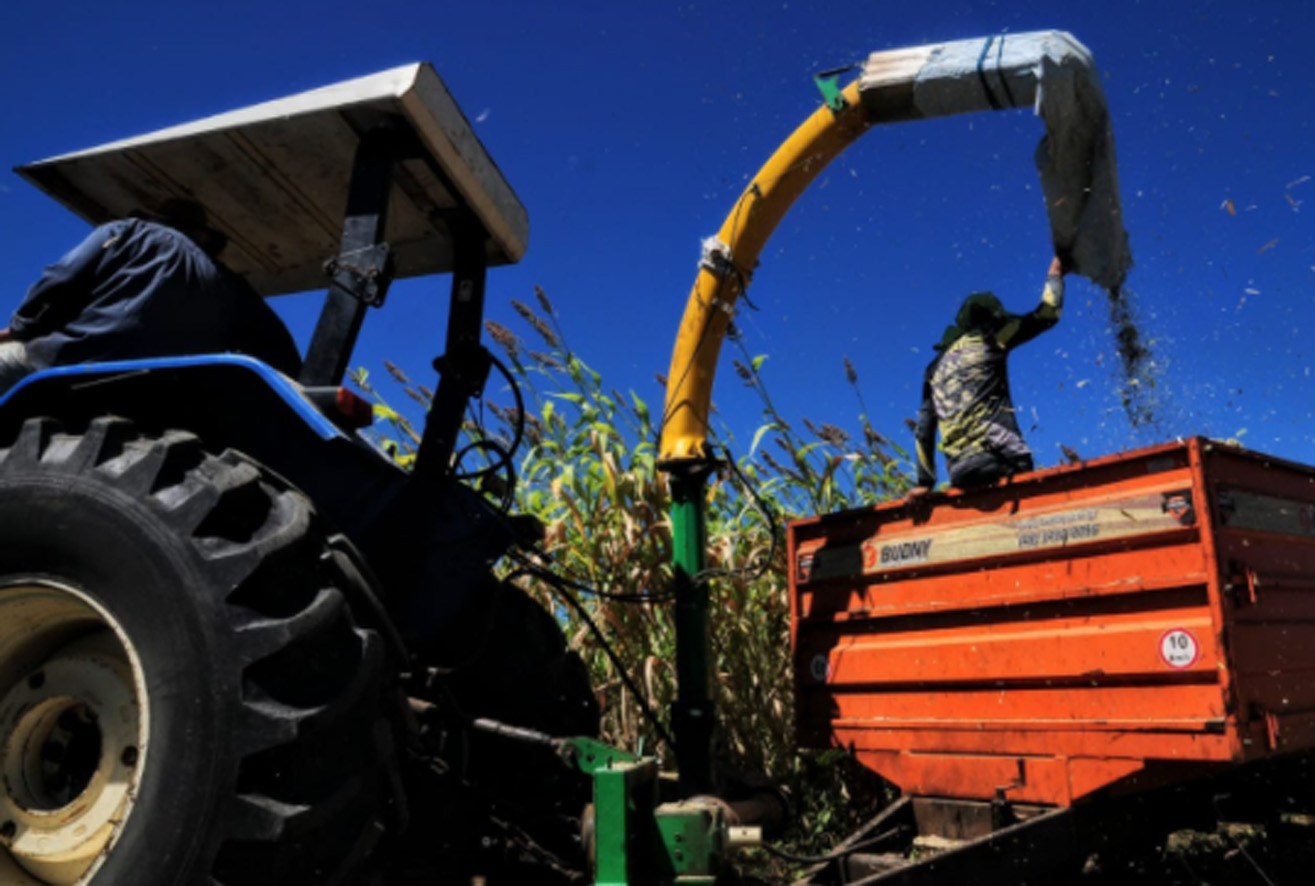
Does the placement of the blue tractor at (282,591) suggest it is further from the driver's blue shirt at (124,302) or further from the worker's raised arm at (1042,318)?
the worker's raised arm at (1042,318)

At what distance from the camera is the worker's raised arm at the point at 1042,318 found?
482 centimetres

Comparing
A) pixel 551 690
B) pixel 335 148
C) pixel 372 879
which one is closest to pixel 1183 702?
pixel 551 690

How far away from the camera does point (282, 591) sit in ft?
6.74

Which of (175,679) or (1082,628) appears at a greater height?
(1082,628)

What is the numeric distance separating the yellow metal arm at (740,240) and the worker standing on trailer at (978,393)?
1.12 meters

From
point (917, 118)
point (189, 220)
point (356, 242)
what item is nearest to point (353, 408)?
point (356, 242)

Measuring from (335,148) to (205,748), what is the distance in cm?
188

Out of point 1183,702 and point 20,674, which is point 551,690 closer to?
point 20,674

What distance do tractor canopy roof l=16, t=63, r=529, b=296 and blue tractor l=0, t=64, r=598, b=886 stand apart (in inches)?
0.4

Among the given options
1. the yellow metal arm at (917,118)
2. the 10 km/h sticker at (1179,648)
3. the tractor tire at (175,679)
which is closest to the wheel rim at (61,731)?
the tractor tire at (175,679)

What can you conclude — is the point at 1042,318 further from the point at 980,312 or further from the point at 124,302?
the point at 124,302

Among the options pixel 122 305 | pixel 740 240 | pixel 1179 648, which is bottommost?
pixel 1179 648

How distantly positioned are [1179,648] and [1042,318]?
208 centimetres

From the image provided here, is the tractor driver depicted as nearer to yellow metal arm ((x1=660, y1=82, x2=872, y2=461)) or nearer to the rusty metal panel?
yellow metal arm ((x1=660, y1=82, x2=872, y2=461))
